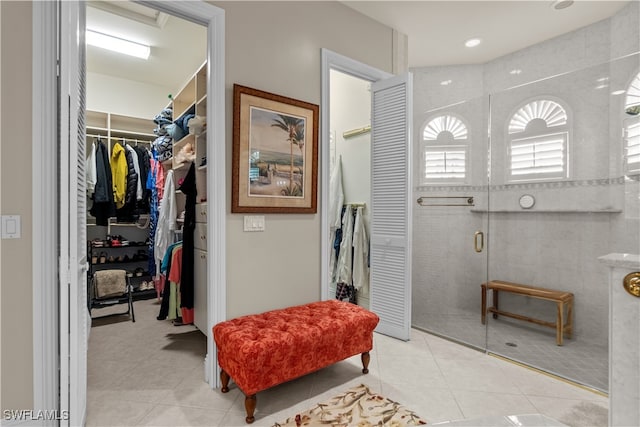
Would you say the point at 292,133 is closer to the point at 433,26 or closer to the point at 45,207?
the point at 45,207

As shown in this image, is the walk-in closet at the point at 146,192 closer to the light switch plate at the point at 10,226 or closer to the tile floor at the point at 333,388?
the tile floor at the point at 333,388

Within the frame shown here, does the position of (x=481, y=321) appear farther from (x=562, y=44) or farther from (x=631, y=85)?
(x=562, y=44)

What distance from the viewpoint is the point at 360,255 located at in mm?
3539

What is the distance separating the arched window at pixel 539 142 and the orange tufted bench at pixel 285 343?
219 centimetres

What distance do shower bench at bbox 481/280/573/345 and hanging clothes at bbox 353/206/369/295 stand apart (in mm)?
1199

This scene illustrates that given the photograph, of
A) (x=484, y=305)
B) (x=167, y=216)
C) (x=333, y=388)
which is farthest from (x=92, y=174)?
(x=484, y=305)

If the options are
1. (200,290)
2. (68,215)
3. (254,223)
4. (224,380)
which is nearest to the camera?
(68,215)

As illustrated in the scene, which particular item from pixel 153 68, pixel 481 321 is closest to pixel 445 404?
pixel 481 321

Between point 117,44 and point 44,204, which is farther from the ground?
point 117,44

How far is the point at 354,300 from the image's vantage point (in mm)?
3770

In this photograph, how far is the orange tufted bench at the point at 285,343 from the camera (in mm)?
1776

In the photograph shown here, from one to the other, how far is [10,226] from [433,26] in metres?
3.57

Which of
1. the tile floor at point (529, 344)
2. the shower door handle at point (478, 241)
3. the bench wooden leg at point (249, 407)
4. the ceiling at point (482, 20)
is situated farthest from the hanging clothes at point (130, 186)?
the shower door handle at point (478, 241)

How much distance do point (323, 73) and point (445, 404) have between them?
253 cm
